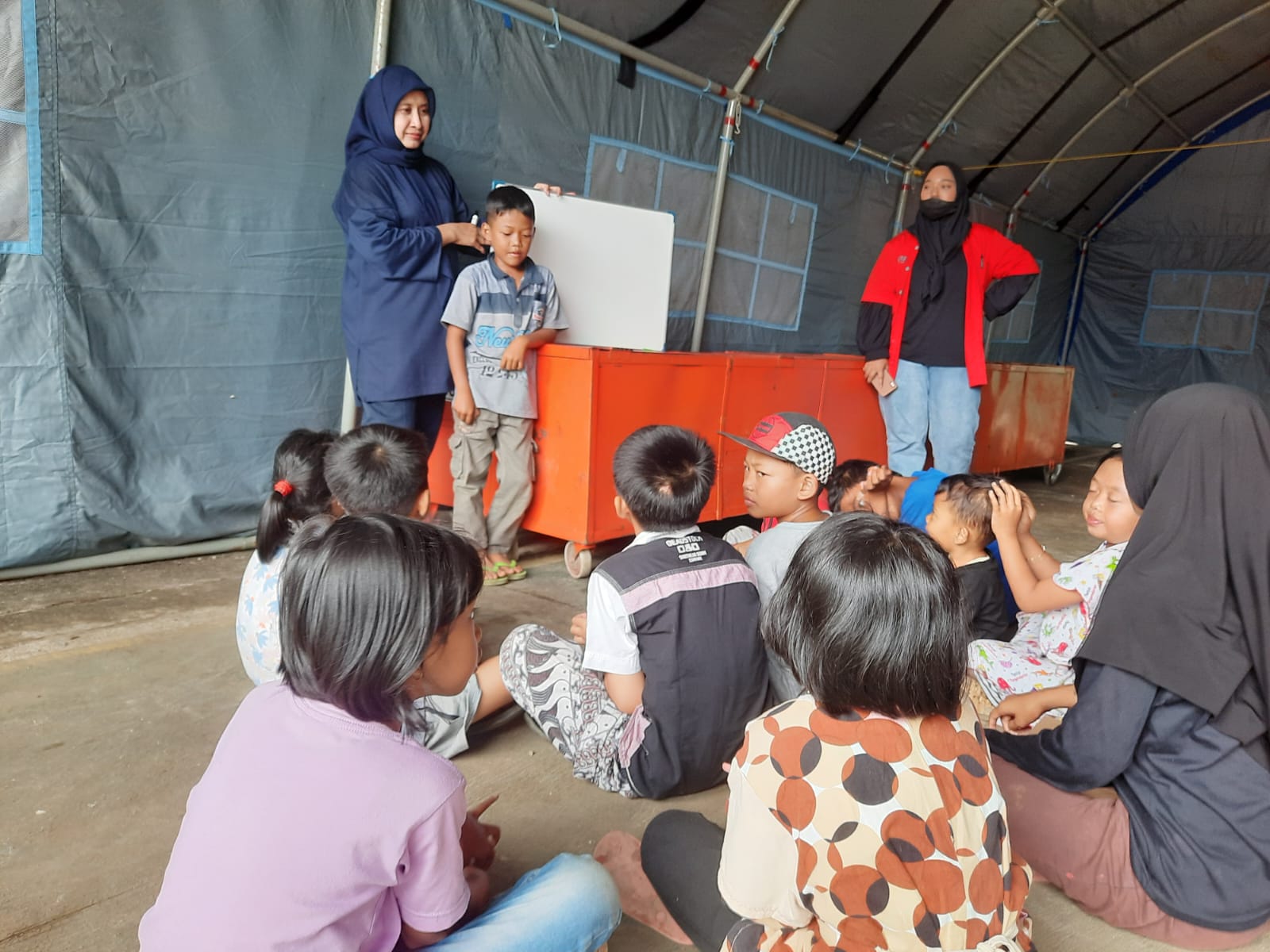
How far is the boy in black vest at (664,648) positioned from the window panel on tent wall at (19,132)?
2.11 m

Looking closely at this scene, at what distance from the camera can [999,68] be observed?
5613 millimetres

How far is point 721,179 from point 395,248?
2.40 m

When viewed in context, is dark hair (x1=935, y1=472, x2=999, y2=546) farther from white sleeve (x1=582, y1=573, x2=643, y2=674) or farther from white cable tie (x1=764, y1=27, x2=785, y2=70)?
white cable tie (x1=764, y1=27, x2=785, y2=70)

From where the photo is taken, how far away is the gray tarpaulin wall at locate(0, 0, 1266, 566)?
2598mm

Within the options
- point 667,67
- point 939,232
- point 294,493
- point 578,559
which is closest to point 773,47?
point 667,67

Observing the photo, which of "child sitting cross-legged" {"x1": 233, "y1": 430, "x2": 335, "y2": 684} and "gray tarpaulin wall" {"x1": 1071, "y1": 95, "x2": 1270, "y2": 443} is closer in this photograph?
"child sitting cross-legged" {"x1": 233, "y1": 430, "x2": 335, "y2": 684}

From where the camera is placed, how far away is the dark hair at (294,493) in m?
1.74

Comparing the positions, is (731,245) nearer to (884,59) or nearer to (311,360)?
(884,59)

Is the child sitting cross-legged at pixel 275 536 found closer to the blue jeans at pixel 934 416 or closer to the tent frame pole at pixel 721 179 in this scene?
the blue jeans at pixel 934 416

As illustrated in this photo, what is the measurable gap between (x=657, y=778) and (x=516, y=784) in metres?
0.33

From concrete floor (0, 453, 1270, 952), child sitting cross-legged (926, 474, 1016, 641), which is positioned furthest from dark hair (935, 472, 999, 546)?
concrete floor (0, 453, 1270, 952)

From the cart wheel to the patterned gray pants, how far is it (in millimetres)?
1256

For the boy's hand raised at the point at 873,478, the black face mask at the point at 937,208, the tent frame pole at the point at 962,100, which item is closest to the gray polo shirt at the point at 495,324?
the boy's hand raised at the point at 873,478

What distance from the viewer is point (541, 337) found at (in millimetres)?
3184
